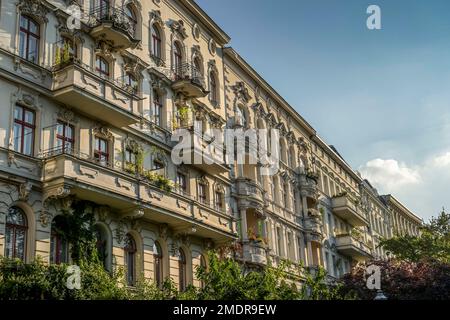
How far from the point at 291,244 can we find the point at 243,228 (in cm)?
881

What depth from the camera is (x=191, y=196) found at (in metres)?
32.7

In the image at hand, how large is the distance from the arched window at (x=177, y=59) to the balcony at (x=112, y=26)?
188 inches

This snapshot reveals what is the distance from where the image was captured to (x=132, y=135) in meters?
29.1

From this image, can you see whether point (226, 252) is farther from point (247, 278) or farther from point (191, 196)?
point (247, 278)

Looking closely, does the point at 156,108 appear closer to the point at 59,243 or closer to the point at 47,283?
the point at 59,243

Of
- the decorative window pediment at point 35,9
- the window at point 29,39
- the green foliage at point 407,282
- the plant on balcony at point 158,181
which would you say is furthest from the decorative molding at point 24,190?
the green foliage at point 407,282

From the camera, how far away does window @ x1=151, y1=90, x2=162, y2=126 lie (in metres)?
31.3

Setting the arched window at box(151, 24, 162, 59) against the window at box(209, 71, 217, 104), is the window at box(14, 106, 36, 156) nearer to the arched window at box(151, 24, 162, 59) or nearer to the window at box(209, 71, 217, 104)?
the arched window at box(151, 24, 162, 59)

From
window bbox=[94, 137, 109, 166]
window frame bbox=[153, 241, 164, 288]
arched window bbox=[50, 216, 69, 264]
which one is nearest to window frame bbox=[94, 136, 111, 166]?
window bbox=[94, 137, 109, 166]

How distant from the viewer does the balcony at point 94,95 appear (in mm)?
24688

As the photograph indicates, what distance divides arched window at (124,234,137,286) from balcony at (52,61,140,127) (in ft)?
16.4

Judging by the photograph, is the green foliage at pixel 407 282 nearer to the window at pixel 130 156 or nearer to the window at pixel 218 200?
the window at pixel 218 200
